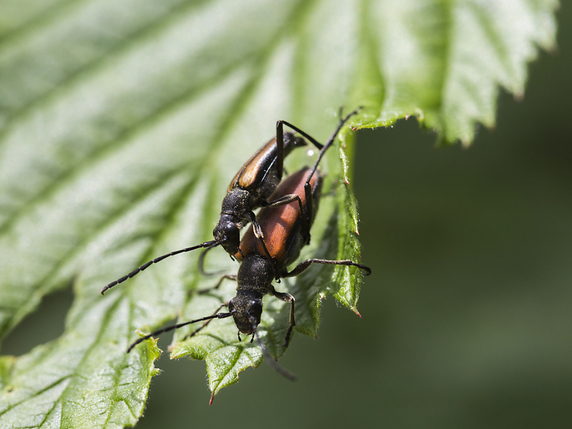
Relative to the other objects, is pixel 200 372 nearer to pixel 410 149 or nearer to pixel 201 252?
pixel 201 252

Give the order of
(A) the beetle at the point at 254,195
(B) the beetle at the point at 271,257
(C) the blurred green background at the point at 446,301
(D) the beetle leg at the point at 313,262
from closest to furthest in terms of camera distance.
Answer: (D) the beetle leg at the point at 313,262 → (B) the beetle at the point at 271,257 → (A) the beetle at the point at 254,195 → (C) the blurred green background at the point at 446,301

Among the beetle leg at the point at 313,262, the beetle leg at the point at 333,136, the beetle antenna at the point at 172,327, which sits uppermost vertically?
the beetle leg at the point at 333,136

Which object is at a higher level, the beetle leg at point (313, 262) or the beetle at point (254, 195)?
the beetle at point (254, 195)

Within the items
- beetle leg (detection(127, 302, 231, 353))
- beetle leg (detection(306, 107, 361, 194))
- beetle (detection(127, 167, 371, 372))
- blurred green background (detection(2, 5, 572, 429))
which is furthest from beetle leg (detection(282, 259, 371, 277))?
blurred green background (detection(2, 5, 572, 429))

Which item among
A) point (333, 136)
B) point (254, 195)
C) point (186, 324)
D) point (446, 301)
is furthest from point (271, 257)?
point (446, 301)

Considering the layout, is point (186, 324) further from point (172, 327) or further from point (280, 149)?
point (280, 149)

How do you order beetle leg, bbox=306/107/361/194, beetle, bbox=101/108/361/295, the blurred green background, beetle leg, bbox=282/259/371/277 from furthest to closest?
the blurred green background → beetle leg, bbox=306/107/361/194 → beetle, bbox=101/108/361/295 → beetle leg, bbox=282/259/371/277

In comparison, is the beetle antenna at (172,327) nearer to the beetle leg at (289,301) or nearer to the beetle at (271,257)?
the beetle at (271,257)

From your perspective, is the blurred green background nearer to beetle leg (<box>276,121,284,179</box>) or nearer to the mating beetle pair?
the mating beetle pair

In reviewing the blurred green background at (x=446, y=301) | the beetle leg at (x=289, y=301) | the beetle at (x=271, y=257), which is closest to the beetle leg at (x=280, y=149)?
the beetle at (x=271, y=257)
